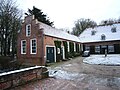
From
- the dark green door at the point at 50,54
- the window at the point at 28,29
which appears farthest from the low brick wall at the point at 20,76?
the window at the point at 28,29

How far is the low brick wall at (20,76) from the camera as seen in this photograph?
7470 mm

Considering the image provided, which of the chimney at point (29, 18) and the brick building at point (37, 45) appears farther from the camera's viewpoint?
the chimney at point (29, 18)

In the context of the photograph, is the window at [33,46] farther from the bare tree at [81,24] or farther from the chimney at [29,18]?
the bare tree at [81,24]

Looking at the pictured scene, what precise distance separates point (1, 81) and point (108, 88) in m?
5.61

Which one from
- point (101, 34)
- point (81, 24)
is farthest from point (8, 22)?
point (81, 24)

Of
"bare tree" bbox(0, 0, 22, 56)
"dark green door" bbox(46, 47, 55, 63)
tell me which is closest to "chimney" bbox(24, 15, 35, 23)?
"dark green door" bbox(46, 47, 55, 63)

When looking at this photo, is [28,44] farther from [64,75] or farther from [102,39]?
[102,39]

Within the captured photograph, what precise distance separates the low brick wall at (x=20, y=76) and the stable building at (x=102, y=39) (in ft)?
83.6

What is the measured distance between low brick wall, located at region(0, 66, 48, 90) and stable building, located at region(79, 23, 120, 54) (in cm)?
2549

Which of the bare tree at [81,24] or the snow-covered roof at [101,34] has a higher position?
the bare tree at [81,24]

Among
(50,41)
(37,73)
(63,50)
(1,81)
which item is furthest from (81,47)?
(1,81)

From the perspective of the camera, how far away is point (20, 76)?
8414 mm

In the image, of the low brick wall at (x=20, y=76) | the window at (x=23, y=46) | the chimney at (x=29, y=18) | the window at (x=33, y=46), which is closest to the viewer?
the low brick wall at (x=20, y=76)

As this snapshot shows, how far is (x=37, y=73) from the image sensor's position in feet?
32.2
